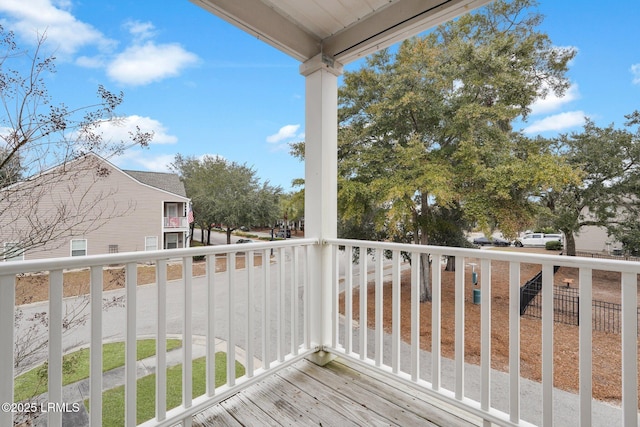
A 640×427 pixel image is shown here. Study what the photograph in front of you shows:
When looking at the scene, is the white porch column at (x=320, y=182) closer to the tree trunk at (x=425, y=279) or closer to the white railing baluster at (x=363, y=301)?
the white railing baluster at (x=363, y=301)

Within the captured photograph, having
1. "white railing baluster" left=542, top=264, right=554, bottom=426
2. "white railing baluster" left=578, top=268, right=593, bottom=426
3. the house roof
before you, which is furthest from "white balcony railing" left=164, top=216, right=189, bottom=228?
"white railing baluster" left=578, top=268, right=593, bottom=426

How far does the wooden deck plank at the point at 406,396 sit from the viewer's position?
1526mm

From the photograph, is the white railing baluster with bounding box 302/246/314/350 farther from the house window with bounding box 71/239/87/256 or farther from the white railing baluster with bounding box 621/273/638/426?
the white railing baluster with bounding box 621/273/638/426

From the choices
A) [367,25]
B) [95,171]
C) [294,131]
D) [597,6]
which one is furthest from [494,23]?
[95,171]

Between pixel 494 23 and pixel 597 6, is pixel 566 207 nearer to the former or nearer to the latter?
pixel 597 6

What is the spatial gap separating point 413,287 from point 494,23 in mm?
2297

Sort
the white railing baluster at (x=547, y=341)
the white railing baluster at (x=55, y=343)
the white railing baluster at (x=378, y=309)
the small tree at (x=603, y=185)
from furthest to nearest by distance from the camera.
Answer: the white railing baluster at (x=378, y=309) < the small tree at (x=603, y=185) < the white railing baluster at (x=547, y=341) < the white railing baluster at (x=55, y=343)

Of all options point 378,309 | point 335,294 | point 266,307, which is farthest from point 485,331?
point 266,307

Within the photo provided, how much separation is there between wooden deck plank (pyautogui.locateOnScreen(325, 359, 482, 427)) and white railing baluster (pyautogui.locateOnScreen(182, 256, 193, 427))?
95cm

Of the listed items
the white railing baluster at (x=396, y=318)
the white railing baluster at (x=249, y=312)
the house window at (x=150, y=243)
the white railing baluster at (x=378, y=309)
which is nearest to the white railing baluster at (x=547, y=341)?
the white railing baluster at (x=396, y=318)

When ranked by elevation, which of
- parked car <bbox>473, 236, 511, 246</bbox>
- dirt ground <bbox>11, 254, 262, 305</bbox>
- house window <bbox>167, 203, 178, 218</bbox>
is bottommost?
dirt ground <bbox>11, 254, 262, 305</bbox>

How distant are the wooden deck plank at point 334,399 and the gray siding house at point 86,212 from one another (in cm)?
118

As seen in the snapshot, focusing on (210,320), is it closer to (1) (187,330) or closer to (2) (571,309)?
(1) (187,330)

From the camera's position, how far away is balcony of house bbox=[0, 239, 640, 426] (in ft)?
3.73
